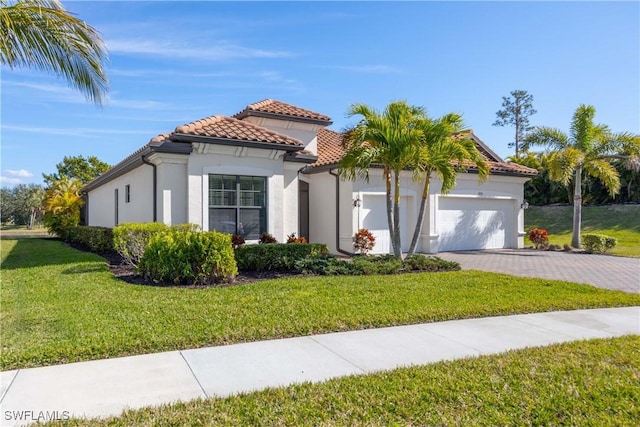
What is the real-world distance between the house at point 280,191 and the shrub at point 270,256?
1.83 meters

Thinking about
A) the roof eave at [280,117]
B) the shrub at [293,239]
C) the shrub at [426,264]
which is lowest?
the shrub at [426,264]

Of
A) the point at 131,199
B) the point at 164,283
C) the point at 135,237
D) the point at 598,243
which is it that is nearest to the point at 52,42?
the point at 135,237

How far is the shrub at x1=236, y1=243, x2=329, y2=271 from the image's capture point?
35.9 ft

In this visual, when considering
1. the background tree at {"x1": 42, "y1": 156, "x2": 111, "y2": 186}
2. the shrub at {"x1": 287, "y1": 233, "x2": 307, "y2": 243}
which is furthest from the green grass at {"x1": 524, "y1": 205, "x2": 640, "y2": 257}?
the background tree at {"x1": 42, "y1": 156, "x2": 111, "y2": 186}

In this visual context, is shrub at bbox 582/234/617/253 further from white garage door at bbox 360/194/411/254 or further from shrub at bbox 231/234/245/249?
shrub at bbox 231/234/245/249

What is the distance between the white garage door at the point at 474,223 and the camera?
18656 mm

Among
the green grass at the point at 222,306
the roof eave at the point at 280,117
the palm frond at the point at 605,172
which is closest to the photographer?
the green grass at the point at 222,306

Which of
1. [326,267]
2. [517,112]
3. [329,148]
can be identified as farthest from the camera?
[517,112]

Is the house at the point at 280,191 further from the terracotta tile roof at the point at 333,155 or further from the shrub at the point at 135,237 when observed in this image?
the shrub at the point at 135,237

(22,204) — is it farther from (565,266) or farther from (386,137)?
(565,266)

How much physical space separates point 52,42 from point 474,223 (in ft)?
56.8

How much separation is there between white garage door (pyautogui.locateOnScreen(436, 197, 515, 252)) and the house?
46mm

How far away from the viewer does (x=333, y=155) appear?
17.0m

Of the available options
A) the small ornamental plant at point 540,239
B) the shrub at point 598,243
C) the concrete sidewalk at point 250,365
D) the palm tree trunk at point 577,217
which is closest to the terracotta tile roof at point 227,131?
the concrete sidewalk at point 250,365
